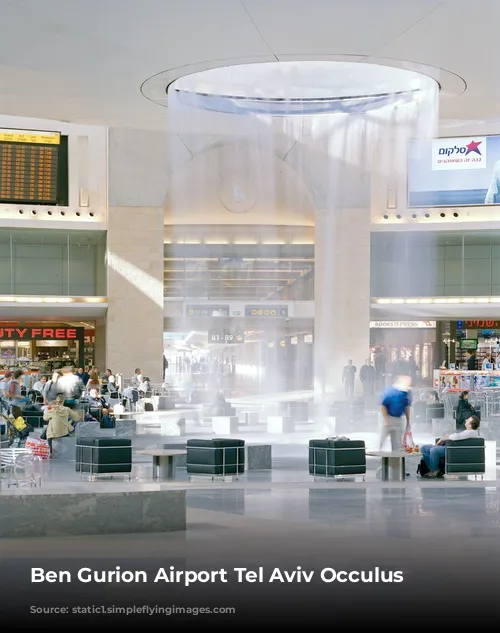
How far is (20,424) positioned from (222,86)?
752 centimetres

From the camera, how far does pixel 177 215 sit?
4778cm

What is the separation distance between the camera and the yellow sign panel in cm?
4247

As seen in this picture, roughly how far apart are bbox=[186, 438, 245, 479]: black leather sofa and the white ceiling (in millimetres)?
5969

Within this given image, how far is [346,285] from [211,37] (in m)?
35.6

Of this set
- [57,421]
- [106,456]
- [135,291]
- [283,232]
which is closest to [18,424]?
[57,421]

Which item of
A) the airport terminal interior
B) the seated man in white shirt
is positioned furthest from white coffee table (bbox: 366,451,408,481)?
the seated man in white shirt

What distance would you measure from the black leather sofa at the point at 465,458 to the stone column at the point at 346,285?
28.3m

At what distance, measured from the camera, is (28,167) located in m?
42.2

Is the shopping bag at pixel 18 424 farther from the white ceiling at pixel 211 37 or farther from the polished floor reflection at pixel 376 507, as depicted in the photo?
the white ceiling at pixel 211 37

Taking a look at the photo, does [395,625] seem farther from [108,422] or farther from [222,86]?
[108,422]

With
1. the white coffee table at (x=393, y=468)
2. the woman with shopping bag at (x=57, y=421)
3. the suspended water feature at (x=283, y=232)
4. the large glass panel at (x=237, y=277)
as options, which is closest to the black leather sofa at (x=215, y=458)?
the white coffee table at (x=393, y=468)

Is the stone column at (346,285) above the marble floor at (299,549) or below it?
above

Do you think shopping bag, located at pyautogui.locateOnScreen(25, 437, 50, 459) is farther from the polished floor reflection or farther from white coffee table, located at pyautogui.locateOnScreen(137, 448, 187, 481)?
the polished floor reflection

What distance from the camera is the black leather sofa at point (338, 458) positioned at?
16219 mm
